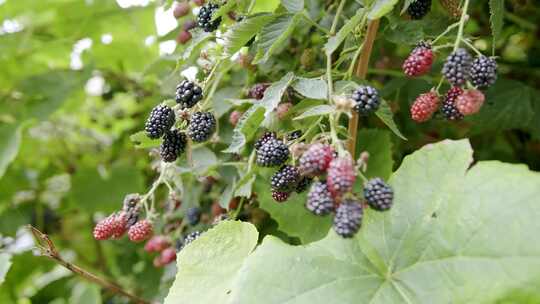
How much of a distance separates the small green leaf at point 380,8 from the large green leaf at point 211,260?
0.52m

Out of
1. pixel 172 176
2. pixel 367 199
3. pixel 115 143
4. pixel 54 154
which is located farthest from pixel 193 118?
pixel 54 154

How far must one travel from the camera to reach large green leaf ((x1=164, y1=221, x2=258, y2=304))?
4.59 ft

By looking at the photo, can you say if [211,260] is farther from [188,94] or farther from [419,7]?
[419,7]

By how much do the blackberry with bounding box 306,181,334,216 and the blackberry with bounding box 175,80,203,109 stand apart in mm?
415

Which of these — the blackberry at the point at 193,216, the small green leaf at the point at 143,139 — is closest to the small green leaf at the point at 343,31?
the small green leaf at the point at 143,139

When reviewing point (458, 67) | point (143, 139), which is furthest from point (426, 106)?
point (143, 139)

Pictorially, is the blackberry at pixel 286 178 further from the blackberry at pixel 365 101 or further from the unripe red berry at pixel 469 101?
the unripe red berry at pixel 469 101

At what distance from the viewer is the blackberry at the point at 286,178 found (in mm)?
1247

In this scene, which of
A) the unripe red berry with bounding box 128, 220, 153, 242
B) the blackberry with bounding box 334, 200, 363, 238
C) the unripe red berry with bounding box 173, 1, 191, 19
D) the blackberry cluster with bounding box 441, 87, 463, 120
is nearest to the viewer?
the blackberry with bounding box 334, 200, 363, 238

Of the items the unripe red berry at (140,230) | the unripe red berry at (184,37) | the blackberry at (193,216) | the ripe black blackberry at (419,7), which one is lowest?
the blackberry at (193,216)

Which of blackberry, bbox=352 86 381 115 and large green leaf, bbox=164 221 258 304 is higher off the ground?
blackberry, bbox=352 86 381 115

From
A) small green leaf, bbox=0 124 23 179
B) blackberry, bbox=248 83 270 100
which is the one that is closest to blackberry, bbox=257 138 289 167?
blackberry, bbox=248 83 270 100

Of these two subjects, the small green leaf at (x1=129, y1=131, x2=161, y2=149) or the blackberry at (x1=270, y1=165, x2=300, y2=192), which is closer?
the blackberry at (x1=270, y1=165, x2=300, y2=192)

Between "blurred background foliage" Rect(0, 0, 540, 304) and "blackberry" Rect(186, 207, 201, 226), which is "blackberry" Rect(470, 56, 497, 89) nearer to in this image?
"blurred background foliage" Rect(0, 0, 540, 304)
